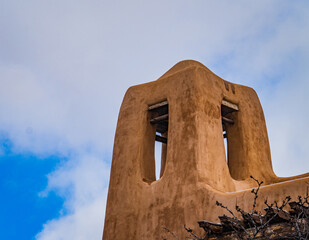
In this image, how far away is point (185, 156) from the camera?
10.7 metres

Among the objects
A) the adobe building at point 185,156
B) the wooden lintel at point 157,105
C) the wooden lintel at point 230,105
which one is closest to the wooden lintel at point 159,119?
the adobe building at point 185,156

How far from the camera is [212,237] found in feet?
26.1

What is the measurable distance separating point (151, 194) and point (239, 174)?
2.84m

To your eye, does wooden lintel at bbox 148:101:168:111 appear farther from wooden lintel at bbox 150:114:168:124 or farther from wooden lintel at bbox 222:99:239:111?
wooden lintel at bbox 222:99:239:111

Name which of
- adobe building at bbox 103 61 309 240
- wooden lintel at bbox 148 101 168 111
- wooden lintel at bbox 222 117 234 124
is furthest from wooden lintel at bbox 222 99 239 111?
wooden lintel at bbox 148 101 168 111

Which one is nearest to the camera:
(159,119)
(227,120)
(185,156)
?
(185,156)

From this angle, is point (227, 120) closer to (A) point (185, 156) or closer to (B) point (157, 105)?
(B) point (157, 105)

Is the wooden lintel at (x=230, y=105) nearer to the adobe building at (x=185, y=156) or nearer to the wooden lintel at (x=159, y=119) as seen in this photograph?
the adobe building at (x=185, y=156)

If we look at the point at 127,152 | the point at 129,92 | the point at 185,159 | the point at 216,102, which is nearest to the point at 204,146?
the point at 185,159

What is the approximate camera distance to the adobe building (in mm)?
10009

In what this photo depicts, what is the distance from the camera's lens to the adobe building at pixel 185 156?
1001 cm

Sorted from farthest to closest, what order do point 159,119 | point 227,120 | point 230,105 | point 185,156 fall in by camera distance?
point 227,120, point 230,105, point 159,119, point 185,156

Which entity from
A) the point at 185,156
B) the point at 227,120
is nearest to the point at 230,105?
the point at 227,120

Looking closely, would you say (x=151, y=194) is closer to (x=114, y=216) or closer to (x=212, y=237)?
(x=114, y=216)
